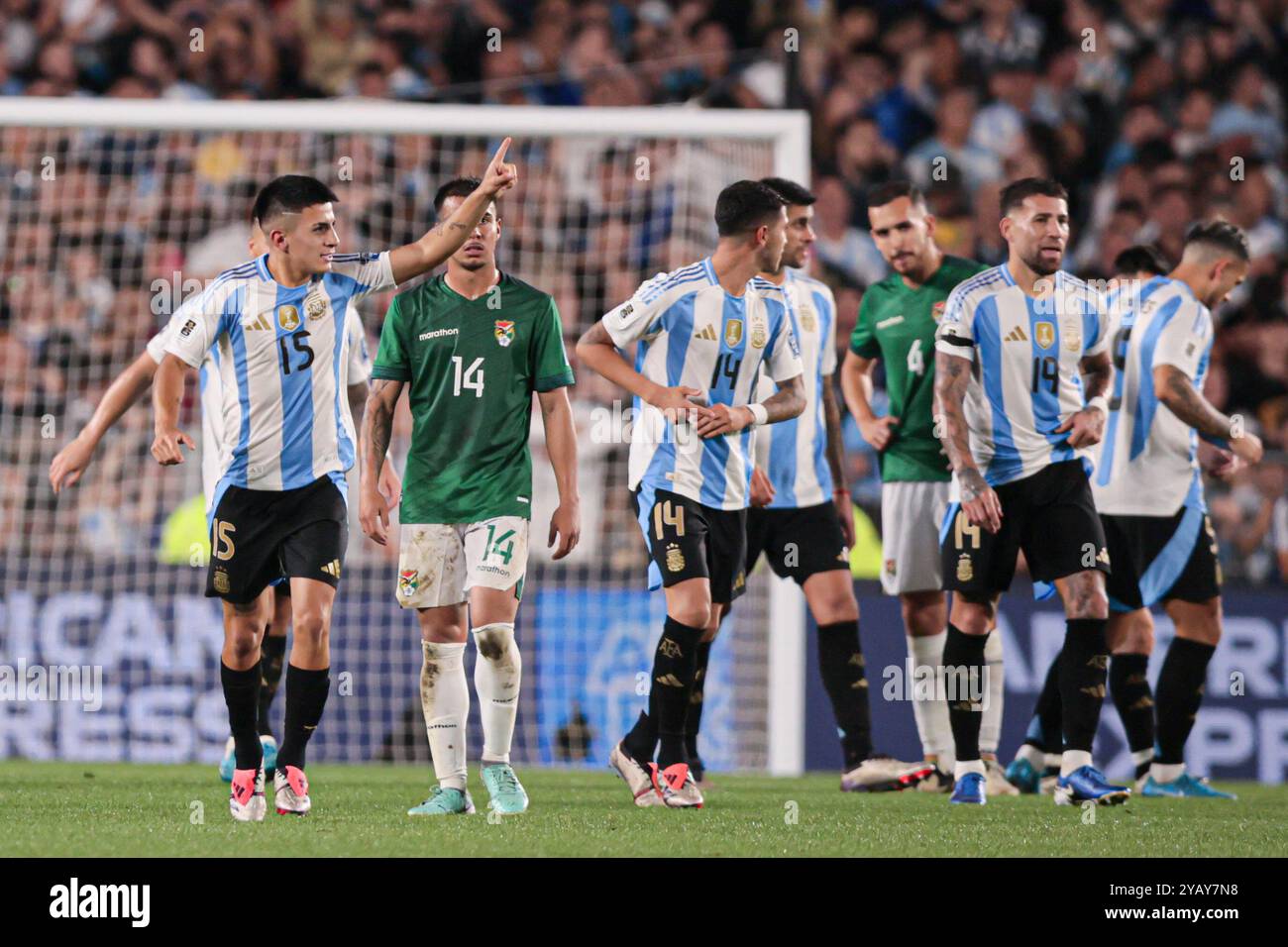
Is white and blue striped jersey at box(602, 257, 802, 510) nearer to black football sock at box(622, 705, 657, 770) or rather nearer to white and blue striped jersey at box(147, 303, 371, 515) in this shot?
black football sock at box(622, 705, 657, 770)

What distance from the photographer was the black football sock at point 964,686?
265 inches

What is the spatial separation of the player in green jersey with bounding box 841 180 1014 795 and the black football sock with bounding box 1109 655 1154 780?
0.50 m

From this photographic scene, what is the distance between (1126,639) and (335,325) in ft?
11.9

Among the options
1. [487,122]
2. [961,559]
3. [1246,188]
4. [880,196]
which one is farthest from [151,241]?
[1246,188]

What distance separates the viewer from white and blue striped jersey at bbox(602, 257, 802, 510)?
655 centimetres

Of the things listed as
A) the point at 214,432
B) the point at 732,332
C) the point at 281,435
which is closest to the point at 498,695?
the point at 281,435

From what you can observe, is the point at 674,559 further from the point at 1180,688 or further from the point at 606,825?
the point at 1180,688

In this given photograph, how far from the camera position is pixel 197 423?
33.3 ft

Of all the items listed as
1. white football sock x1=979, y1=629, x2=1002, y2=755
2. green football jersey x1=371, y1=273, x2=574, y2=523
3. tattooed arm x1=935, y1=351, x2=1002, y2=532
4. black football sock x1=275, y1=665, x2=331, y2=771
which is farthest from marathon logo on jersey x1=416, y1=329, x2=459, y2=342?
white football sock x1=979, y1=629, x2=1002, y2=755

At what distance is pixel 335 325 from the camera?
240 inches

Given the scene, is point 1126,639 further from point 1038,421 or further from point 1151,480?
point 1038,421

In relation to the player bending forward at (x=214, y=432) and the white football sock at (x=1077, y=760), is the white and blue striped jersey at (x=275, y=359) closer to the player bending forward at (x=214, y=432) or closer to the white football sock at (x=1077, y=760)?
the player bending forward at (x=214, y=432)

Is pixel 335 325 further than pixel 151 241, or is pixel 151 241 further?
pixel 151 241

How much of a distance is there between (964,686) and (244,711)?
2653 millimetres
